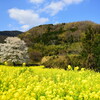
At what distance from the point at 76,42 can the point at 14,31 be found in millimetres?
82943

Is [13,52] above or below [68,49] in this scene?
above

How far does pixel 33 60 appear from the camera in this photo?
49.4 m

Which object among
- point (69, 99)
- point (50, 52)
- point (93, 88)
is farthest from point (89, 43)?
point (50, 52)

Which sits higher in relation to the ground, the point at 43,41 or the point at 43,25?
the point at 43,25

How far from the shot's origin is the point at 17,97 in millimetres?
Result: 4789

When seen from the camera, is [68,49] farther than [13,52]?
Yes

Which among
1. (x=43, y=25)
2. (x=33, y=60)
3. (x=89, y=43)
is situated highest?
(x=43, y=25)

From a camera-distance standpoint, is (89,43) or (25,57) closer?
(89,43)

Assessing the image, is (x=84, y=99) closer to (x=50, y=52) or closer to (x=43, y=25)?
(x=50, y=52)

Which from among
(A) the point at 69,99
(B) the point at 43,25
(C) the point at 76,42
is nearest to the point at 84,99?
(A) the point at 69,99

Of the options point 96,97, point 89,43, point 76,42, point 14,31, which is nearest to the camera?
point 96,97

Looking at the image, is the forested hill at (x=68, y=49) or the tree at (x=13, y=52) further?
the tree at (x=13, y=52)

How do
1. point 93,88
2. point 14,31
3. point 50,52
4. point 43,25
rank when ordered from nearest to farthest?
point 93,88 → point 50,52 → point 43,25 → point 14,31

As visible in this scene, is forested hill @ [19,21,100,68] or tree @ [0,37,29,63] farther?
tree @ [0,37,29,63]
